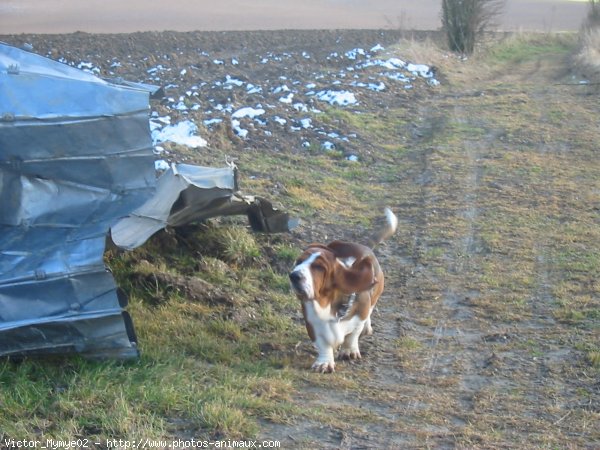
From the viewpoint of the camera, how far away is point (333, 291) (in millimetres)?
5688

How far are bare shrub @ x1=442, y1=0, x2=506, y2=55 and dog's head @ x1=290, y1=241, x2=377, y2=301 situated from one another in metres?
18.2

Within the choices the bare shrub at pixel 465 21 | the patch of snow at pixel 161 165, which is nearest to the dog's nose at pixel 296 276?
the patch of snow at pixel 161 165

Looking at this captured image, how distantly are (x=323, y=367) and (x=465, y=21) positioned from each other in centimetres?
1875

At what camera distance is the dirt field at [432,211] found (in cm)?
530

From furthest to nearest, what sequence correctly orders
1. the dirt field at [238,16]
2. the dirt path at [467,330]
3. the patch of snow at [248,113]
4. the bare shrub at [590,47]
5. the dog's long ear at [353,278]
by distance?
the dirt field at [238,16] < the bare shrub at [590,47] < the patch of snow at [248,113] < the dog's long ear at [353,278] < the dirt path at [467,330]

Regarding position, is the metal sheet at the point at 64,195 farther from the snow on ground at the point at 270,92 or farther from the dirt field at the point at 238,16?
the dirt field at the point at 238,16

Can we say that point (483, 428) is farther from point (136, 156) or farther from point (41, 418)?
point (136, 156)

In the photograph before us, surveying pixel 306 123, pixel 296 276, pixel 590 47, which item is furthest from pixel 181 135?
pixel 590 47

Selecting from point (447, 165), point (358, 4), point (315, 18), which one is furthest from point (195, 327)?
point (358, 4)

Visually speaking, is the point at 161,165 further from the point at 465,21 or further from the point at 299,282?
the point at 465,21

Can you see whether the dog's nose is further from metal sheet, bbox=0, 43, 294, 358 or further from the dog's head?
metal sheet, bbox=0, 43, 294, 358

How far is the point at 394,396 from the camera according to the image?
18.0 ft

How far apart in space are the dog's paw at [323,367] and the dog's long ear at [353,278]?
472 mm

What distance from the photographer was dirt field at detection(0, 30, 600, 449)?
17.4 ft
